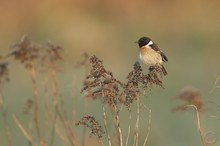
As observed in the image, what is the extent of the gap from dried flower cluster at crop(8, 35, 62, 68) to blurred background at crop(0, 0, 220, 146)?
402 cm

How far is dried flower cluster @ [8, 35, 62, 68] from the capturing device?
300 inches

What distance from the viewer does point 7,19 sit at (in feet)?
65.8

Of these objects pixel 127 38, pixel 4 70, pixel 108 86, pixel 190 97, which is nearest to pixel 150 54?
pixel 190 97

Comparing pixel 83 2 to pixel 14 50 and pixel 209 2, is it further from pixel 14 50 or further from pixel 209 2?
pixel 14 50

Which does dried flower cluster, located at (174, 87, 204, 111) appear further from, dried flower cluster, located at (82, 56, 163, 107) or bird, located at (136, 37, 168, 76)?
dried flower cluster, located at (82, 56, 163, 107)

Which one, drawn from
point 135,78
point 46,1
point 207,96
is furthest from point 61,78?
point 135,78

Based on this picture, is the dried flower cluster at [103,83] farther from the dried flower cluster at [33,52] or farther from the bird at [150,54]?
the dried flower cluster at [33,52]

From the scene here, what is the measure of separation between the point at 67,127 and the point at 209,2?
14123 millimetres

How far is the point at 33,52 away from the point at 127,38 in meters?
11.5

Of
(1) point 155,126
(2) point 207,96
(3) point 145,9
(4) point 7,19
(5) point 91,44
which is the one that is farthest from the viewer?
(3) point 145,9

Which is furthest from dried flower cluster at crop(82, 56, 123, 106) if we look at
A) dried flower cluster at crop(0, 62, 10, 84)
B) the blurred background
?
the blurred background

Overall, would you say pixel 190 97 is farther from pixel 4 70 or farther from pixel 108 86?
pixel 108 86

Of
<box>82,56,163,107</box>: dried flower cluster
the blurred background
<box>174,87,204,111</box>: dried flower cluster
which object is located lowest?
<box>82,56,163,107</box>: dried flower cluster

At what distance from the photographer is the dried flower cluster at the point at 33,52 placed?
25.0ft
